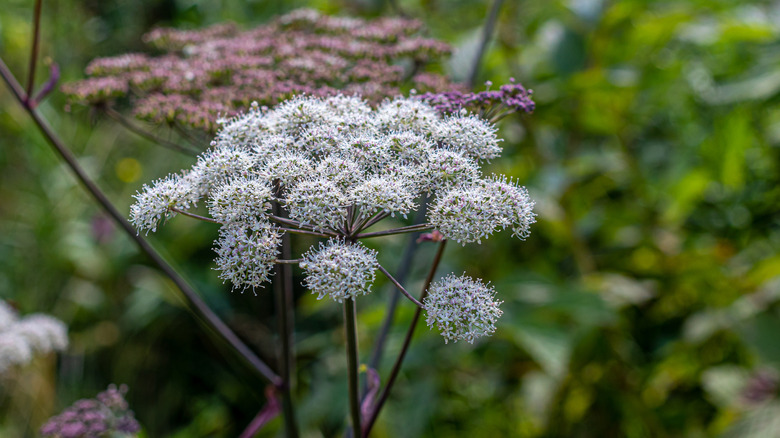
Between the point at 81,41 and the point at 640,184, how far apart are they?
6.74 metres

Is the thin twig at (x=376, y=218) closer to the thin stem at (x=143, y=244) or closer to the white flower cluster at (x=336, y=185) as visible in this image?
the white flower cluster at (x=336, y=185)

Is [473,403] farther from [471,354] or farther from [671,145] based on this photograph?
[671,145]

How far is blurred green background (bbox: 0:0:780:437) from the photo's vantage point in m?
3.34

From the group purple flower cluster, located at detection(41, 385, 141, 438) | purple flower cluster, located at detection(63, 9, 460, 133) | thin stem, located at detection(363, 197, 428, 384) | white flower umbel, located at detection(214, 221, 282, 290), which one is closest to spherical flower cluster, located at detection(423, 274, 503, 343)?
white flower umbel, located at detection(214, 221, 282, 290)

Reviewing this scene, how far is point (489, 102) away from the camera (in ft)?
6.42

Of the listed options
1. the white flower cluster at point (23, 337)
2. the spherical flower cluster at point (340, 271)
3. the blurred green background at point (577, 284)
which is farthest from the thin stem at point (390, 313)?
the white flower cluster at point (23, 337)

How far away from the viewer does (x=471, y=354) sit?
394 centimetres

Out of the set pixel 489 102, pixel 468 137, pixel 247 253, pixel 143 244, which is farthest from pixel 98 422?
pixel 489 102

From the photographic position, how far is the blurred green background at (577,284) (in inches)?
131

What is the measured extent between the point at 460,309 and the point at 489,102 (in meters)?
0.79

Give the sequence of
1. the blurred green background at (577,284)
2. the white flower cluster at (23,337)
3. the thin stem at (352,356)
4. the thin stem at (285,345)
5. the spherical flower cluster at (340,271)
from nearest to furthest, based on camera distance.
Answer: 1. the spherical flower cluster at (340,271)
2. the thin stem at (352,356)
3. the thin stem at (285,345)
4. the white flower cluster at (23,337)
5. the blurred green background at (577,284)

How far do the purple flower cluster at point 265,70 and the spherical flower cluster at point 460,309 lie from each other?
899 mm

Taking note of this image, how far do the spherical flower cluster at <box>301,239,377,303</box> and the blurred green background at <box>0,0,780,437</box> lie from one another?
1.71m

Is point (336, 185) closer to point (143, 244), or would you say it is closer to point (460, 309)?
point (460, 309)
